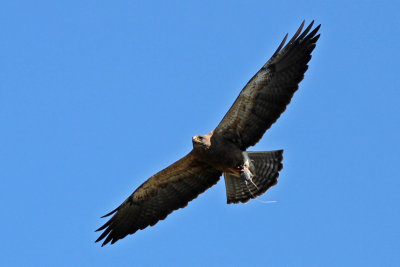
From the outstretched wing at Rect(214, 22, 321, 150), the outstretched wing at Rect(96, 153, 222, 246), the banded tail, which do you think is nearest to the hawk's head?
the outstretched wing at Rect(214, 22, 321, 150)

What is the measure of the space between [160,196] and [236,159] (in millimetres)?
1996

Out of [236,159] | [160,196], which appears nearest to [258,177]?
[236,159]

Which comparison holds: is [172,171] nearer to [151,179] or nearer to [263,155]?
[151,179]

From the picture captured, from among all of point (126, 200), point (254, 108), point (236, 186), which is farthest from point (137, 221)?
point (254, 108)

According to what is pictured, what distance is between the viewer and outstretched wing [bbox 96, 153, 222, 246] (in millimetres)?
15914

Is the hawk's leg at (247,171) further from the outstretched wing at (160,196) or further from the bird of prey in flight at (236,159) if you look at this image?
the outstretched wing at (160,196)

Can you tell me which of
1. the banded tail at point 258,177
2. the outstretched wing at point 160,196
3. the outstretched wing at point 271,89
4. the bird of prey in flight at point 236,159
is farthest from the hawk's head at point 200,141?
the banded tail at point 258,177

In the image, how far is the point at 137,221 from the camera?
16344mm

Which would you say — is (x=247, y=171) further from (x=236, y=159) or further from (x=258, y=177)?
(x=236, y=159)

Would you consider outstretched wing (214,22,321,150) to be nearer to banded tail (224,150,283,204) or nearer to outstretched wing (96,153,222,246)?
banded tail (224,150,283,204)

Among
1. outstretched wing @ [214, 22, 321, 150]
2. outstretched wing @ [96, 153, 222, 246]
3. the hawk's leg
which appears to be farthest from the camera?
outstretched wing @ [96, 153, 222, 246]

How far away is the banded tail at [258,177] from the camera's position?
50.9 feet

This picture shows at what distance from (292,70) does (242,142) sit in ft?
5.51

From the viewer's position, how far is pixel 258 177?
1565 centimetres
